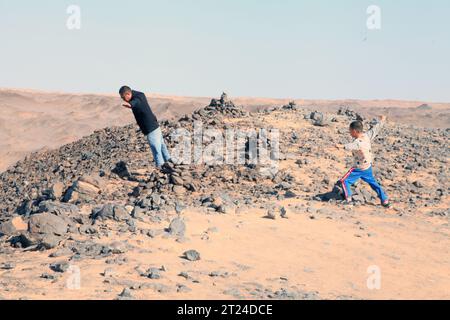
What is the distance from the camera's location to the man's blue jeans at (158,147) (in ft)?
29.2

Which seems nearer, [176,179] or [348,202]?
[348,202]

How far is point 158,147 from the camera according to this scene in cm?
907

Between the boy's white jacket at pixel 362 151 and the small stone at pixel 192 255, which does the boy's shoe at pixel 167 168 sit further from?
the small stone at pixel 192 255

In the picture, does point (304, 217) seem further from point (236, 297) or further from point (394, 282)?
point (236, 297)

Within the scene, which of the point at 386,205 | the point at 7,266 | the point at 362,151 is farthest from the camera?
the point at 386,205

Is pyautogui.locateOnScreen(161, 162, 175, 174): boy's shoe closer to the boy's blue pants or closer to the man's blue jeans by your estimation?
the man's blue jeans

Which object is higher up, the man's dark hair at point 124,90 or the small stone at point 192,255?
the man's dark hair at point 124,90

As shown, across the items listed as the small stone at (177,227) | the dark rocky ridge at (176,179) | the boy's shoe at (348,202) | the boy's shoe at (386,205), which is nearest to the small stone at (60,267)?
the dark rocky ridge at (176,179)

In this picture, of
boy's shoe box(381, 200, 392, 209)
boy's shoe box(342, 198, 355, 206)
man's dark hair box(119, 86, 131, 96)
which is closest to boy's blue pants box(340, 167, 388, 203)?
boy's shoe box(342, 198, 355, 206)

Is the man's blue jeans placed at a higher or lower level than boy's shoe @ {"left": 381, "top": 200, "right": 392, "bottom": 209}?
higher

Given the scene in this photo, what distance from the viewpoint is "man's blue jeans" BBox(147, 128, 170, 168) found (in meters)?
8.89

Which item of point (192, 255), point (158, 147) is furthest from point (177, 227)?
point (158, 147)

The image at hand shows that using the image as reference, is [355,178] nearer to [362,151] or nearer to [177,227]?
[362,151]

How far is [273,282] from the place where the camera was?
5207 millimetres
